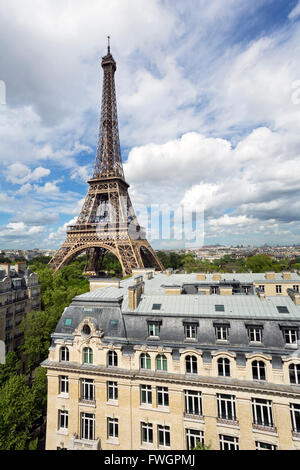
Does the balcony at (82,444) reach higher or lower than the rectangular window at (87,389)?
lower

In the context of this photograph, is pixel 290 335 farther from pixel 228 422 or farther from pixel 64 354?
pixel 64 354

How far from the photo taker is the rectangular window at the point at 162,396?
15242 mm

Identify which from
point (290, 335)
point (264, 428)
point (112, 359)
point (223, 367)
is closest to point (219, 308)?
point (223, 367)

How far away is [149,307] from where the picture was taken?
711 inches

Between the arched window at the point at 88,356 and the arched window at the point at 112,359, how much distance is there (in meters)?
1.34

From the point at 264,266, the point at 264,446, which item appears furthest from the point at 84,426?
the point at 264,266

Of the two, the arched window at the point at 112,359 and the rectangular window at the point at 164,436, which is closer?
the rectangular window at the point at 164,436

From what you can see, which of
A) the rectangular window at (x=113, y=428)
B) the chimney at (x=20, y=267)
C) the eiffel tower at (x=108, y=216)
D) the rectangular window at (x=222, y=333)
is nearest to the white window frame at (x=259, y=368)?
the rectangular window at (x=222, y=333)

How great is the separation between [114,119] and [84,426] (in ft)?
227

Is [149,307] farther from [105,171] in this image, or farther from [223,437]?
[105,171]

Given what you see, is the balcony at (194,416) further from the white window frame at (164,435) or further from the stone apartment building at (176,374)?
the white window frame at (164,435)

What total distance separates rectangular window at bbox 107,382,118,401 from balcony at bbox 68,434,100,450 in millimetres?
2597

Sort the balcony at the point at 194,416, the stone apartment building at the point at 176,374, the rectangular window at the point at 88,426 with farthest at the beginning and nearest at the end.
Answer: the rectangular window at the point at 88,426 < the balcony at the point at 194,416 < the stone apartment building at the point at 176,374

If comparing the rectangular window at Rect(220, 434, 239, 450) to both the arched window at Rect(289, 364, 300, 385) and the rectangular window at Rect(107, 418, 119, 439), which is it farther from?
the rectangular window at Rect(107, 418, 119, 439)
